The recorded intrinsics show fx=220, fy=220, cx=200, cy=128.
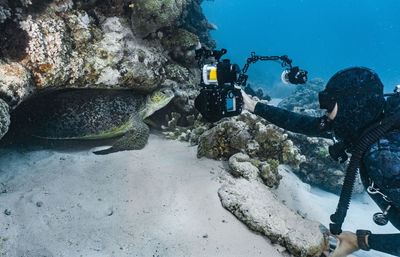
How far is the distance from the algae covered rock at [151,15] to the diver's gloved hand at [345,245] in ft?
17.6

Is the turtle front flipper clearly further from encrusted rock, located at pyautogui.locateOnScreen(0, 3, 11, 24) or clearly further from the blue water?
the blue water

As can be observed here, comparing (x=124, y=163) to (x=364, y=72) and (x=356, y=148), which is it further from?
(x=364, y=72)

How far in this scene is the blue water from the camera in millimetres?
66812

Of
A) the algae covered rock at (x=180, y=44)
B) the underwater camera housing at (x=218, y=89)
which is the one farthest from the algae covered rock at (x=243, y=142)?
the algae covered rock at (x=180, y=44)

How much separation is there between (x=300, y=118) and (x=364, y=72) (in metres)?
0.99

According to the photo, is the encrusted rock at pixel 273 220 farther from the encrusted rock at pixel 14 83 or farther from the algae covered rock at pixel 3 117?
the encrusted rock at pixel 14 83

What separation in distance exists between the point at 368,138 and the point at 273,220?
152 cm

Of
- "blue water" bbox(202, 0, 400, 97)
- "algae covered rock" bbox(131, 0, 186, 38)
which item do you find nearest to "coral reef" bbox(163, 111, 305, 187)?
"algae covered rock" bbox(131, 0, 186, 38)

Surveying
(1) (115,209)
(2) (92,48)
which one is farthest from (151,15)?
(1) (115,209)

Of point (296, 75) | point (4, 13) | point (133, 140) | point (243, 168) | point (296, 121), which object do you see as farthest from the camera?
point (133, 140)

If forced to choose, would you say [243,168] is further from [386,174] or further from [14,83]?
[14,83]

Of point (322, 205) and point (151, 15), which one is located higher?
point (151, 15)

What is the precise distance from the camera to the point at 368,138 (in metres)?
2.44

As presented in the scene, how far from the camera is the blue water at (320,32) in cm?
6681
